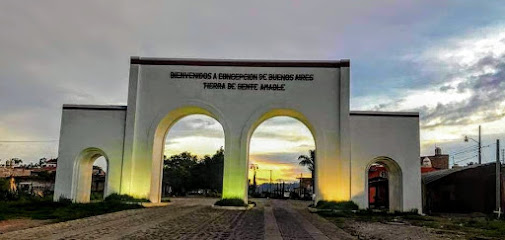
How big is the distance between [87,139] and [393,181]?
15.6 metres

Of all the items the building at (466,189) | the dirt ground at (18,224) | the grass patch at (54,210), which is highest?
the building at (466,189)

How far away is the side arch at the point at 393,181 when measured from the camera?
75.1 feet

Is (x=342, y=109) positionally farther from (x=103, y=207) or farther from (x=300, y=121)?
(x=103, y=207)

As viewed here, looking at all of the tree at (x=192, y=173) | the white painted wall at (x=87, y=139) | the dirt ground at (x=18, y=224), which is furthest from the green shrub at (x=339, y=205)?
the tree at (x=192, y=173)

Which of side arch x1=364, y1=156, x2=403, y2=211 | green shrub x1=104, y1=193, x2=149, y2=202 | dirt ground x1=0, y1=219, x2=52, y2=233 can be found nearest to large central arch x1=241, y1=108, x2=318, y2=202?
side arch x1=364, y1=156, x2=403, y2=211

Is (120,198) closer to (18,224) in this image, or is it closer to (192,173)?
(18,224)

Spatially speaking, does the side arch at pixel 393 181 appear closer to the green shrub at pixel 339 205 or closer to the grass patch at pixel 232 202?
the green shrub at pixel 339 205

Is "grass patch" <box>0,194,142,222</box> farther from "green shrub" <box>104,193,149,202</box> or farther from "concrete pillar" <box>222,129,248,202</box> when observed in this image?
"concrete pillar" <box>222,129,248,202</box>

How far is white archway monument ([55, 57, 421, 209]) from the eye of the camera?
22969mm

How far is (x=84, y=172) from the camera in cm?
2420

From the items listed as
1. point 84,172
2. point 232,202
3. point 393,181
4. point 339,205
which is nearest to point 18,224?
point 232,202

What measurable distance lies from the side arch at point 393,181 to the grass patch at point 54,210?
1122 centimetres

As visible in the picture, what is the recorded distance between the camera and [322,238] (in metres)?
11.2

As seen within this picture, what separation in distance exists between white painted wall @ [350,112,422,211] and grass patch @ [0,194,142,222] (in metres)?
10.6
